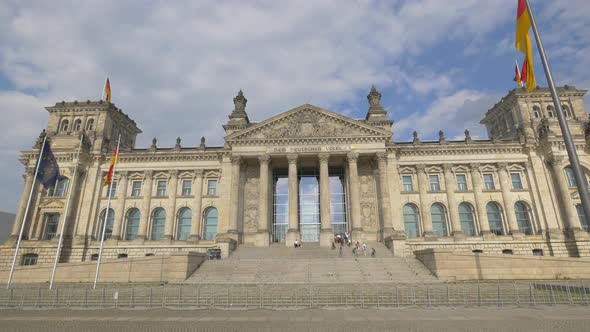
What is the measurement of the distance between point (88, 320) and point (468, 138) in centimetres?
4611

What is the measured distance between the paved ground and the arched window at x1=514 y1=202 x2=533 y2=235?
33.4m

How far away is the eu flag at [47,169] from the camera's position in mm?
24312

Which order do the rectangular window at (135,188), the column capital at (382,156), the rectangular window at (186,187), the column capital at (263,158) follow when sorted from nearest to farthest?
1. the column capital at (382,156)
2. the column capital at (263,158)
3. the rectangular window at (186,187)
4. the rectangular window at (135,188)

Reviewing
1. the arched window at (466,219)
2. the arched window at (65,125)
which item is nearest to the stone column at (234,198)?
the arched window at (65,125)

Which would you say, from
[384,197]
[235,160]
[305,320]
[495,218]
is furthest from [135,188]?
[495,218]

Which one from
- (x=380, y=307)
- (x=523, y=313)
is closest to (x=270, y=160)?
(x=380, y=307)

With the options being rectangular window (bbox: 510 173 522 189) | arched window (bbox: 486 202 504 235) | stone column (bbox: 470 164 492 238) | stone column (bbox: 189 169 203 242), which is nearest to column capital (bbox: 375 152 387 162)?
stone column (bbox: 470 164 492 238)

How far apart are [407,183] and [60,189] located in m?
47.4

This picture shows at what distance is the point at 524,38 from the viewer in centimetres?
1443

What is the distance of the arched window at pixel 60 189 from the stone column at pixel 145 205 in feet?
34.0

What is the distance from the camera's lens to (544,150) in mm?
42188

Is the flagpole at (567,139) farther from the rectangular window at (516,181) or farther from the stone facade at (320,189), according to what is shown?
the rectangular window at (516,181)

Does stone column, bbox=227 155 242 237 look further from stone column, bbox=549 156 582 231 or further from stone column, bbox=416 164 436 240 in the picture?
stone column, bbox=549 156 582 231

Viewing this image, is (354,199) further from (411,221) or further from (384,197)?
(411,221)
